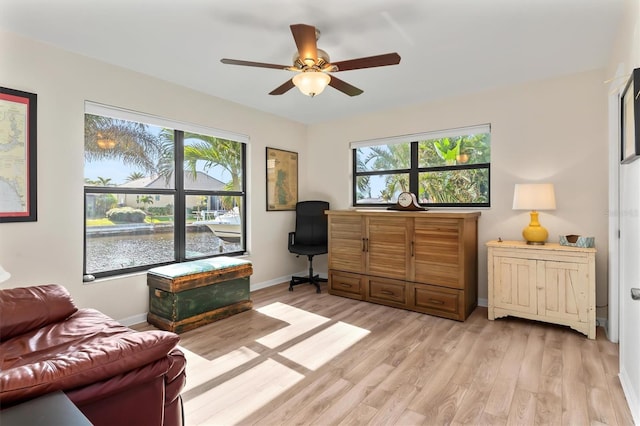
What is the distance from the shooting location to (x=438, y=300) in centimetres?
348

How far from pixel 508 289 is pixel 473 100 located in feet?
7.15

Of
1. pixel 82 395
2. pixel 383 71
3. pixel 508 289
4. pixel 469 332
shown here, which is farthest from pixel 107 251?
pixel 508 289

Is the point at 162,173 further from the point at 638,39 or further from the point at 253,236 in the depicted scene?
the point at 638,39

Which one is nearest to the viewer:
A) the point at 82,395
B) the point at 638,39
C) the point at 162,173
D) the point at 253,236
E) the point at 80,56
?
the point at 82,395

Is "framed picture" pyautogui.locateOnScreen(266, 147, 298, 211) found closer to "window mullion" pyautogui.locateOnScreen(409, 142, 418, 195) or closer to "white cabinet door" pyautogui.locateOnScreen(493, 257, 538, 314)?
"window mullion" pyautogui.locateOnScreen(409, 142, 418, 195)

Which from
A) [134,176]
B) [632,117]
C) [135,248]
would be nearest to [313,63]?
[632,117]

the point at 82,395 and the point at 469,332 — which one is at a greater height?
the point at 82,395

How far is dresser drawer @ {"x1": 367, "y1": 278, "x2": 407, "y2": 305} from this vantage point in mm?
3738

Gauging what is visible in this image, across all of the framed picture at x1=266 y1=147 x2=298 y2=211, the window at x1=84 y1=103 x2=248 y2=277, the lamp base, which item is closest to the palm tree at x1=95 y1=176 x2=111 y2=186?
the window at x1=84 y1=103 x2=248 y2=277

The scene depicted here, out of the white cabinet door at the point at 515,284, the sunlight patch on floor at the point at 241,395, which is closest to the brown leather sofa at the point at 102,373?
→ the sunlight patch on floor at the point at 241,395

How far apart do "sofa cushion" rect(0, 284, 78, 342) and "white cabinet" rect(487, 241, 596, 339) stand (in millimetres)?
3662

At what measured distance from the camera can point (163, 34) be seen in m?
2.51

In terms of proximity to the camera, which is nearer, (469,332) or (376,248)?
(469,332)

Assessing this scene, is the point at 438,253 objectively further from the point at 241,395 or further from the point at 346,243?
the point at 241,395
